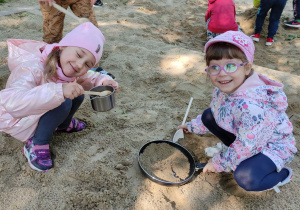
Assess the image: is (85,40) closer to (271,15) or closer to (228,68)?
(228,68)

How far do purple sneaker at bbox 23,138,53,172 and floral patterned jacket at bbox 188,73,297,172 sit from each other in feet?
3.52

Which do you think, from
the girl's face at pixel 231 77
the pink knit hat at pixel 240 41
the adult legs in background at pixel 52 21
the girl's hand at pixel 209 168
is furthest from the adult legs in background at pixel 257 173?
the adult legs in background at pixel 52 21

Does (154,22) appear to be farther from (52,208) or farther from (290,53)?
(52,208)

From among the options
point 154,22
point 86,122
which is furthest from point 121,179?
point 154,22

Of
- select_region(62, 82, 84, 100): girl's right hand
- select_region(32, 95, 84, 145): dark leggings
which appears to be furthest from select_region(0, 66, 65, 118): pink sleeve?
select_region(32, 95, 84, 145): dark leggings

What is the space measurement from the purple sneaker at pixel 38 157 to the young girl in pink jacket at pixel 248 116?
108 cm

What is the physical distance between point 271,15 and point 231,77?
386 centimetres

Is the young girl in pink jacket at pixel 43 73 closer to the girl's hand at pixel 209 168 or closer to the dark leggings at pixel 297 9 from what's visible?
the girl's hand at pixel 209 168

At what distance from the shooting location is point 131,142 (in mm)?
1970

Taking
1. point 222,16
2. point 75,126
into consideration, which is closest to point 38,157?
point 75,126

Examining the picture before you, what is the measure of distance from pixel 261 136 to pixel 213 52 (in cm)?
54

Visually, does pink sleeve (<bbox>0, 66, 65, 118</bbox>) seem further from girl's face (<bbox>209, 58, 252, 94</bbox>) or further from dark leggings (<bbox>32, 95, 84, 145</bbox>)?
girl's face (<bbox>209, 58, 252, 94</bbox>)

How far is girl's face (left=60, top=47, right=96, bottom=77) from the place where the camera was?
1.60 m

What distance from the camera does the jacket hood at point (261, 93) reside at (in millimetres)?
1408
